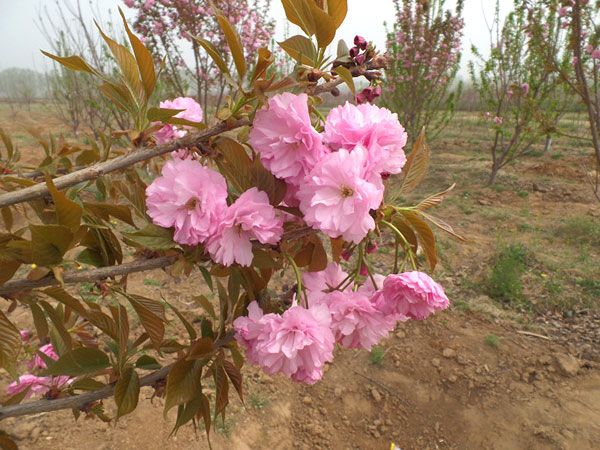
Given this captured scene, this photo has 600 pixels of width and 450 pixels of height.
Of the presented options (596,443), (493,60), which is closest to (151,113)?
(596,443)

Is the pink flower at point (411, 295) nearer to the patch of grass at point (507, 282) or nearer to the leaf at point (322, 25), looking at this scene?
the leaf at point (322, 25)

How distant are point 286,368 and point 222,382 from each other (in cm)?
21

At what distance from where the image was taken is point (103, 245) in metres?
0.77

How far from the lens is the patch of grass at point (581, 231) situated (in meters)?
4.97

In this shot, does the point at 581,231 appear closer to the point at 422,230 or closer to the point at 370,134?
the point at 422,230

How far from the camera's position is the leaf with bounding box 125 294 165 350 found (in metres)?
0.76

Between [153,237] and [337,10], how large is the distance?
436 mm

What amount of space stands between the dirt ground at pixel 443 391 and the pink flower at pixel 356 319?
3.12ft

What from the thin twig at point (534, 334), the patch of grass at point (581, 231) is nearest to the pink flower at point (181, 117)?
the thin twig at point (534, 334)

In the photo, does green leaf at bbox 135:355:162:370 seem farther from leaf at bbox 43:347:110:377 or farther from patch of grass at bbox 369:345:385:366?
patch of grass at bbox 369:345:385:366

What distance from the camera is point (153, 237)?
25.0 inches

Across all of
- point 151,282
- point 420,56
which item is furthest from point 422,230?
point 420,56

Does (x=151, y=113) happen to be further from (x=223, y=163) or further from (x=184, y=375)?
(x=184, y=375)

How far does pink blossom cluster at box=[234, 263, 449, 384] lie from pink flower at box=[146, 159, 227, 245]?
0.19 m
